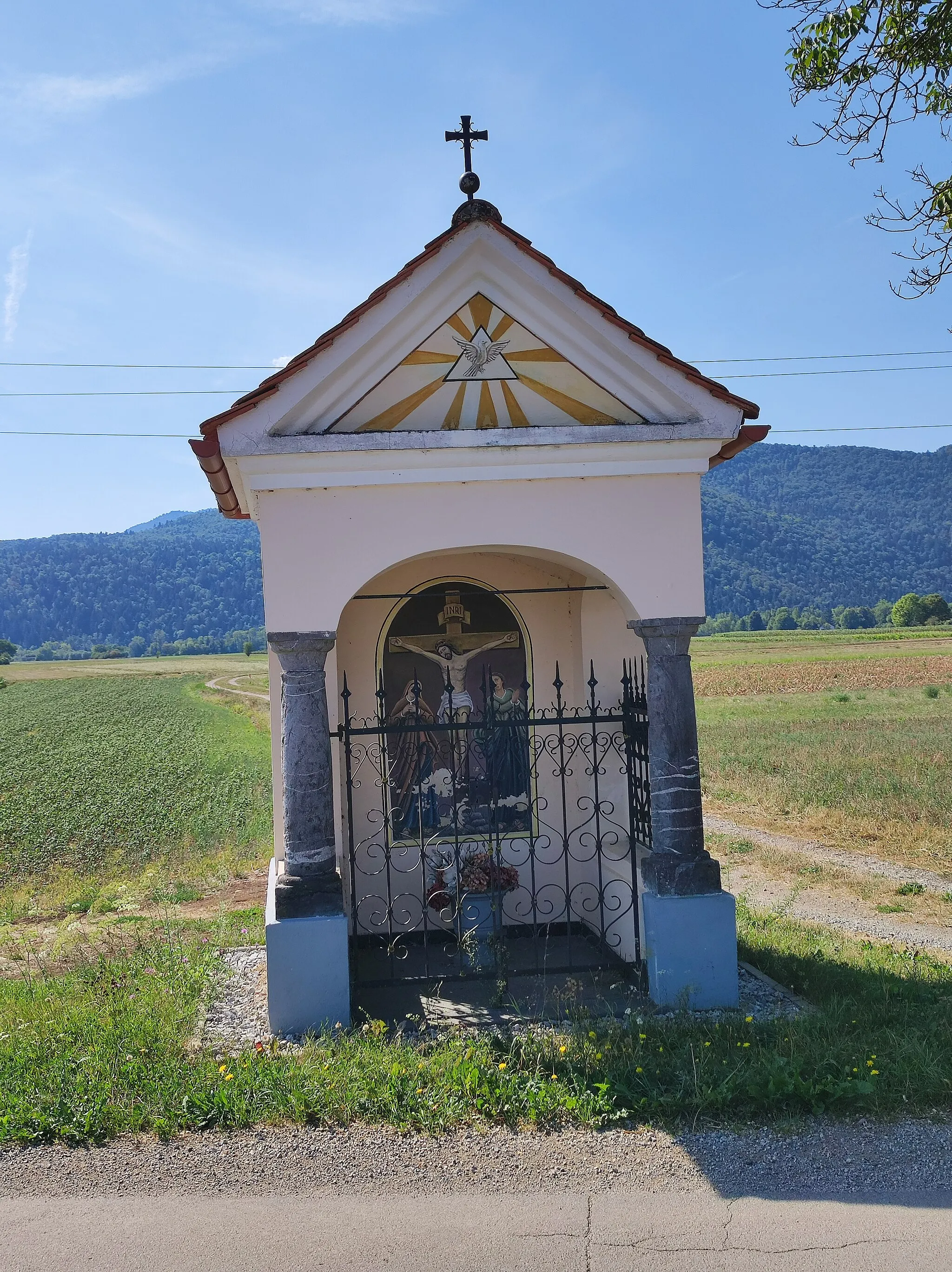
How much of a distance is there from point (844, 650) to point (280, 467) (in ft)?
176

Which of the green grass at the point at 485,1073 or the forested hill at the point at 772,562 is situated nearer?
the green grass at the point at 485,1073

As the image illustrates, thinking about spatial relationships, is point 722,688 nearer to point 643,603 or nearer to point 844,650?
point 844,650

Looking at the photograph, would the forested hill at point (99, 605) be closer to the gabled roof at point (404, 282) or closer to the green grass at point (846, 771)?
the green grass at point (846, 771)

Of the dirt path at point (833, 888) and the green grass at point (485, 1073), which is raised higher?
the green grass at point (485, 1073)

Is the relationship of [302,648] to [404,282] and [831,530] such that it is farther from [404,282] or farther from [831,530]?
[831,530]

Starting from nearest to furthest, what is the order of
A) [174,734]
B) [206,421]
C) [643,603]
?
[206,421] → [643,603] → [174,734]

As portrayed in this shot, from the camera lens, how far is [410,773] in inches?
311

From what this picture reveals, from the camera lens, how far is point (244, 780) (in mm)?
20516

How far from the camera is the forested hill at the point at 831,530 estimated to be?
148m

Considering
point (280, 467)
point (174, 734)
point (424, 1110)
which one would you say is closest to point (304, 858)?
point (424, 1110)

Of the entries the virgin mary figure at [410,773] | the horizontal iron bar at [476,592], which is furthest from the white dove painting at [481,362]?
the virgin mary figure at [410,773]

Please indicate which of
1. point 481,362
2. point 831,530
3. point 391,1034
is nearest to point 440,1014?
point 391,1034

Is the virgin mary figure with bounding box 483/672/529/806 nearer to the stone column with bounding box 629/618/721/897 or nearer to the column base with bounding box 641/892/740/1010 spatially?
the stone column with bounding box 629/618/721/897

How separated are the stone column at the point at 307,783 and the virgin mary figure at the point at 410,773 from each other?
1.77 metres
